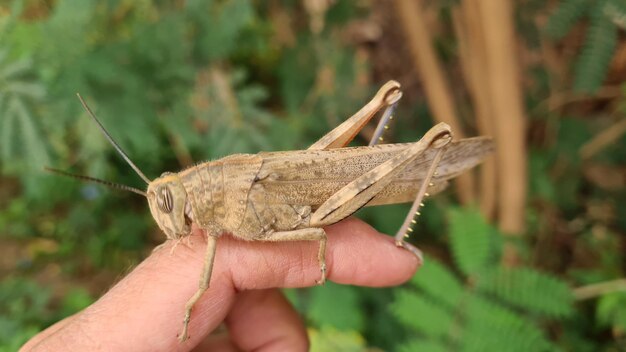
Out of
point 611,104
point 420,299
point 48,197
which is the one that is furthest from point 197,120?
point 611,104

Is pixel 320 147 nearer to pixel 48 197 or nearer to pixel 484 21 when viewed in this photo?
pixel 484 21

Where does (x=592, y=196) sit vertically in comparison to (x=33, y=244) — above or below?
below

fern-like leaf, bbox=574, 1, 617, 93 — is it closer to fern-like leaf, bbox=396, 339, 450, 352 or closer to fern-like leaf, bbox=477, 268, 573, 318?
fern-like leaf, bbox=477, 268, 573, 318

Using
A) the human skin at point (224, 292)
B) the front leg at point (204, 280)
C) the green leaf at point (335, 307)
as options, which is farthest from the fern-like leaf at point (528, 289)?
the front leg at point (204, 280)

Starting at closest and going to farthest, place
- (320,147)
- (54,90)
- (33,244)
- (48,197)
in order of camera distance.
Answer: (320,147), (54,90), (48,197), (33,244)

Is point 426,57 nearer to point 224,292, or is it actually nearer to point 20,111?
point 224,292

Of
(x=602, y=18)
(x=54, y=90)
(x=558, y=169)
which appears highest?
(x=54, y=90)

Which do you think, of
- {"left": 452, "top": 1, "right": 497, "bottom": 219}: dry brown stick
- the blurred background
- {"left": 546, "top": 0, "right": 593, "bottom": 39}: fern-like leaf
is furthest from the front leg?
{"left": 452, "top": 1, "right": 497, "bottom": 219}: dry brown stick

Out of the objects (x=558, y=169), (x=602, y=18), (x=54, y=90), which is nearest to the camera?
(x=602, y=18)
